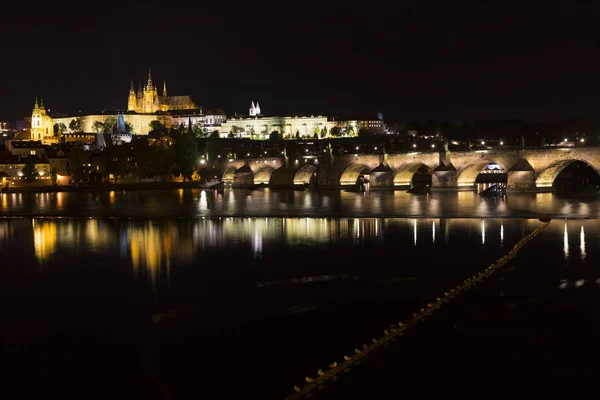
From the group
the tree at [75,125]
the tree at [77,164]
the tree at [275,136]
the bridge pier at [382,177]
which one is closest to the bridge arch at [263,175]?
the bridge pier at [382,177]

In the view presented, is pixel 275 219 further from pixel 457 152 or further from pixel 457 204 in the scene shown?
pixel 457 152

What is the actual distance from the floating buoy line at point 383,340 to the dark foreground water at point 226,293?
0.63 feet

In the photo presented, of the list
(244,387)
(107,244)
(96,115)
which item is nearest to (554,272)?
(244,387)

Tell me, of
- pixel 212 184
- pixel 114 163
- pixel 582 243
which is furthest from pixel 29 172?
pixel 582 243

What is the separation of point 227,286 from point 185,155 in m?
46.5

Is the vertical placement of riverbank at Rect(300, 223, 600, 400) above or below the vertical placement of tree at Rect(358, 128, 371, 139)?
below

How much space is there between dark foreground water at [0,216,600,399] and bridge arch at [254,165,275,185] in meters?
36.6

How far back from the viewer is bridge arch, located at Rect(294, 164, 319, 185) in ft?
196

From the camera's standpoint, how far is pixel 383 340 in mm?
10461

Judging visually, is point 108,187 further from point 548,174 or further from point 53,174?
point 548,174

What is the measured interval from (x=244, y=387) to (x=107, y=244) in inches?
534

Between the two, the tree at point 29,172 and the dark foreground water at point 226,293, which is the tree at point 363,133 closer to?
the tree at point 29,172

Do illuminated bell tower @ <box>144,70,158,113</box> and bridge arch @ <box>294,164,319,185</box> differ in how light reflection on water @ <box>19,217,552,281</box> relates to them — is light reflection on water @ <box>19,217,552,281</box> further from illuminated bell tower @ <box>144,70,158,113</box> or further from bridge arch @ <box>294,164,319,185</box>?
illuminated bell tower @ <box>144,70,158,113</box>

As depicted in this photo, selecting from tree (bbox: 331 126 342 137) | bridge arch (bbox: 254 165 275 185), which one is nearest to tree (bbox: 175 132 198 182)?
bridge arch (bbox: 254 165 275 185)
